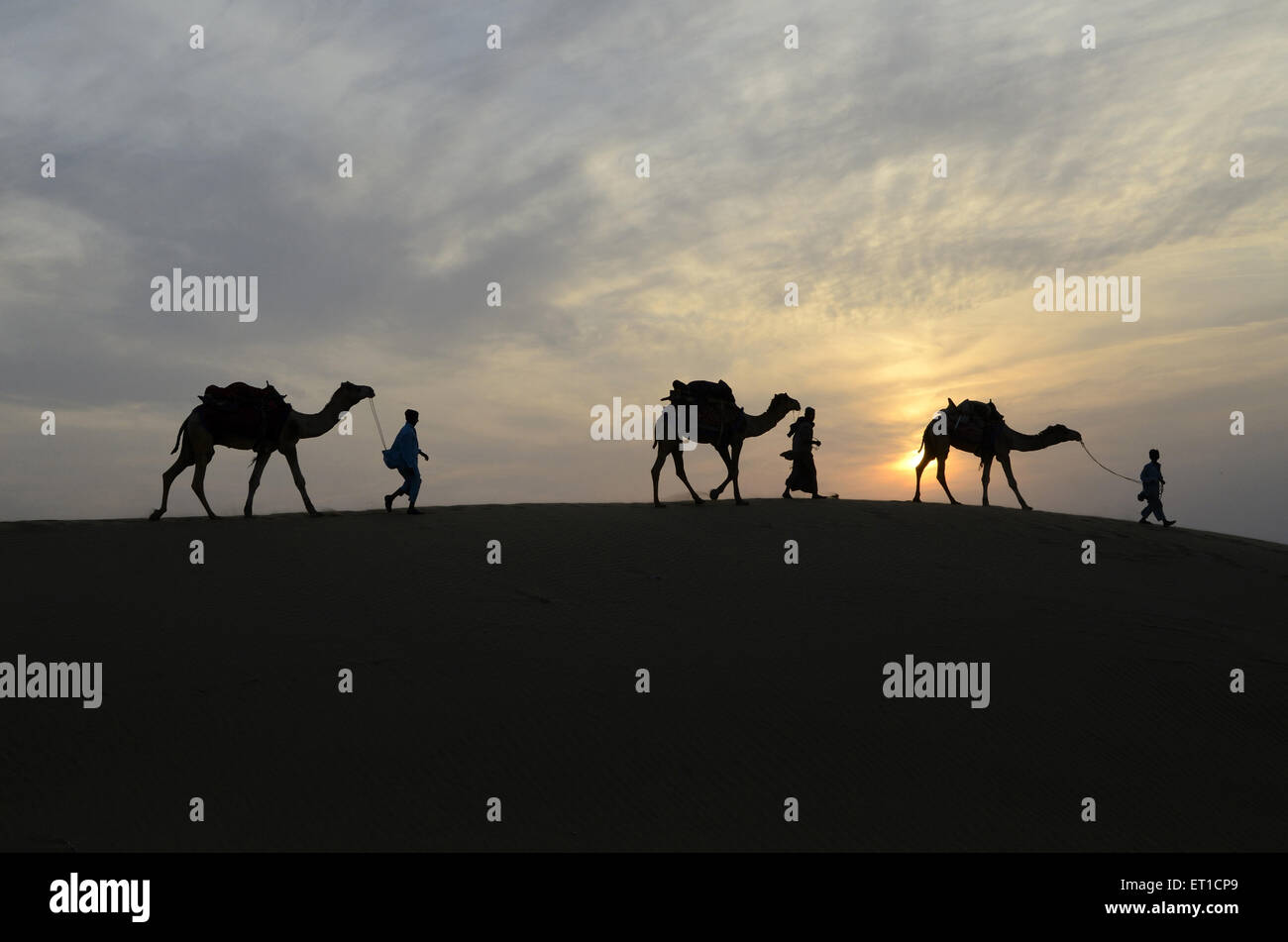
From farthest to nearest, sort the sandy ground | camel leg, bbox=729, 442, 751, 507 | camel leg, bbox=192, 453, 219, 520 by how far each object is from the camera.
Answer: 1. camel leg, bbox=729, 442, 751, 507
2. camel leg, bbox=192, 453, 219, 520
3. the sandy ground

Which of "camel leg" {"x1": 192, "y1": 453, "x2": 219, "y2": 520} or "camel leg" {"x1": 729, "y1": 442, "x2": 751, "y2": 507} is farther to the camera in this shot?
"camel leg" {"x1": 729, "y1": 442, "x2": 751, "y2": 507}

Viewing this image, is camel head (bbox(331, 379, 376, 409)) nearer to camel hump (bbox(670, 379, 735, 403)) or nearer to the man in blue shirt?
the man in blue shirt

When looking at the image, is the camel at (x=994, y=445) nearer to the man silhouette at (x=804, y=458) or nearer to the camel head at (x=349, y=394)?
the man silhouette at (x=804, y=458)

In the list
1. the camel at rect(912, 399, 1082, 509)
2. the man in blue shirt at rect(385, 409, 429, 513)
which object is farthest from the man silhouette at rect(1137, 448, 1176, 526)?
the man in blue shirt at rect(385, 409, 429, 513)

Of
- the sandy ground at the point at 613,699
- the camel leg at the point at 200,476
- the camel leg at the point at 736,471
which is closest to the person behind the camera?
the sandy ground at the point at 613,699

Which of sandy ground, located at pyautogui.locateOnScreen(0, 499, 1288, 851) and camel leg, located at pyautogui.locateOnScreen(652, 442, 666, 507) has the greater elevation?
camel leg, located at pyautogui.locateOnScreen(652, 442, 666, 507)

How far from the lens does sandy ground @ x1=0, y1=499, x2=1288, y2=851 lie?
330 inches

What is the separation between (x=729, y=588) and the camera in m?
13.8

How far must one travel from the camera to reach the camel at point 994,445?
21078 millimetres

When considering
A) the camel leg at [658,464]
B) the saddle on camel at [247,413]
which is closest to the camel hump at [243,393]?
the saddle on camel at [247,413]

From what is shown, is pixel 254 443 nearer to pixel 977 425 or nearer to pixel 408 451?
pixel 408 451

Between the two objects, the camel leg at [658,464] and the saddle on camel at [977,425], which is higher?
the saddle on camel at [977,425]

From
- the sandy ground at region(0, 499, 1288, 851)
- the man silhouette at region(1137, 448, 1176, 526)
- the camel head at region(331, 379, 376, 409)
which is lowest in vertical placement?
the sandy ground at region(0, 499, 1288, 851)

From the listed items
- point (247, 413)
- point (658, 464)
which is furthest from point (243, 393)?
point (658, 464)
